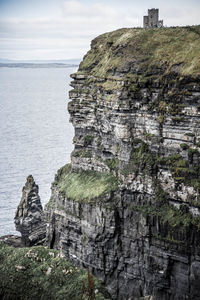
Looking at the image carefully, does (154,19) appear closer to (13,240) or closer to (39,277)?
(13,240)

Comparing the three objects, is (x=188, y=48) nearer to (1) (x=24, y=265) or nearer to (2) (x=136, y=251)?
(2) (x=136, y=251)

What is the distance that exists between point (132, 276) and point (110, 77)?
68.0ft

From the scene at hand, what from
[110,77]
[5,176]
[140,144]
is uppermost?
[110,77]

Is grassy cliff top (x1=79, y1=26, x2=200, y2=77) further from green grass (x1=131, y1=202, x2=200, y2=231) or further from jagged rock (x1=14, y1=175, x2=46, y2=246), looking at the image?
jagged rock (x1=14, y1=175, x2=46, y2=246)

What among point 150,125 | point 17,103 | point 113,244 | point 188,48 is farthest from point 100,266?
point 17,103

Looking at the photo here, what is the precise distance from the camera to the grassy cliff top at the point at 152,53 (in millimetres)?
43469

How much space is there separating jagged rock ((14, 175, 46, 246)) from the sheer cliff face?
228 inches

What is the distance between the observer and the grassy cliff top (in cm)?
4347

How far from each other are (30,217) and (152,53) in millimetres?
26394

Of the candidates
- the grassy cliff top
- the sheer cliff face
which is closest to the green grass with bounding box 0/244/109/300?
the sheer cliff face

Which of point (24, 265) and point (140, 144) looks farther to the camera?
point (140, 144)

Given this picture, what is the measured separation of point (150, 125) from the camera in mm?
44906

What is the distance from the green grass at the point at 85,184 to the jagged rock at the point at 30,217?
17.4 ft

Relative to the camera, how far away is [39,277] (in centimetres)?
3547
